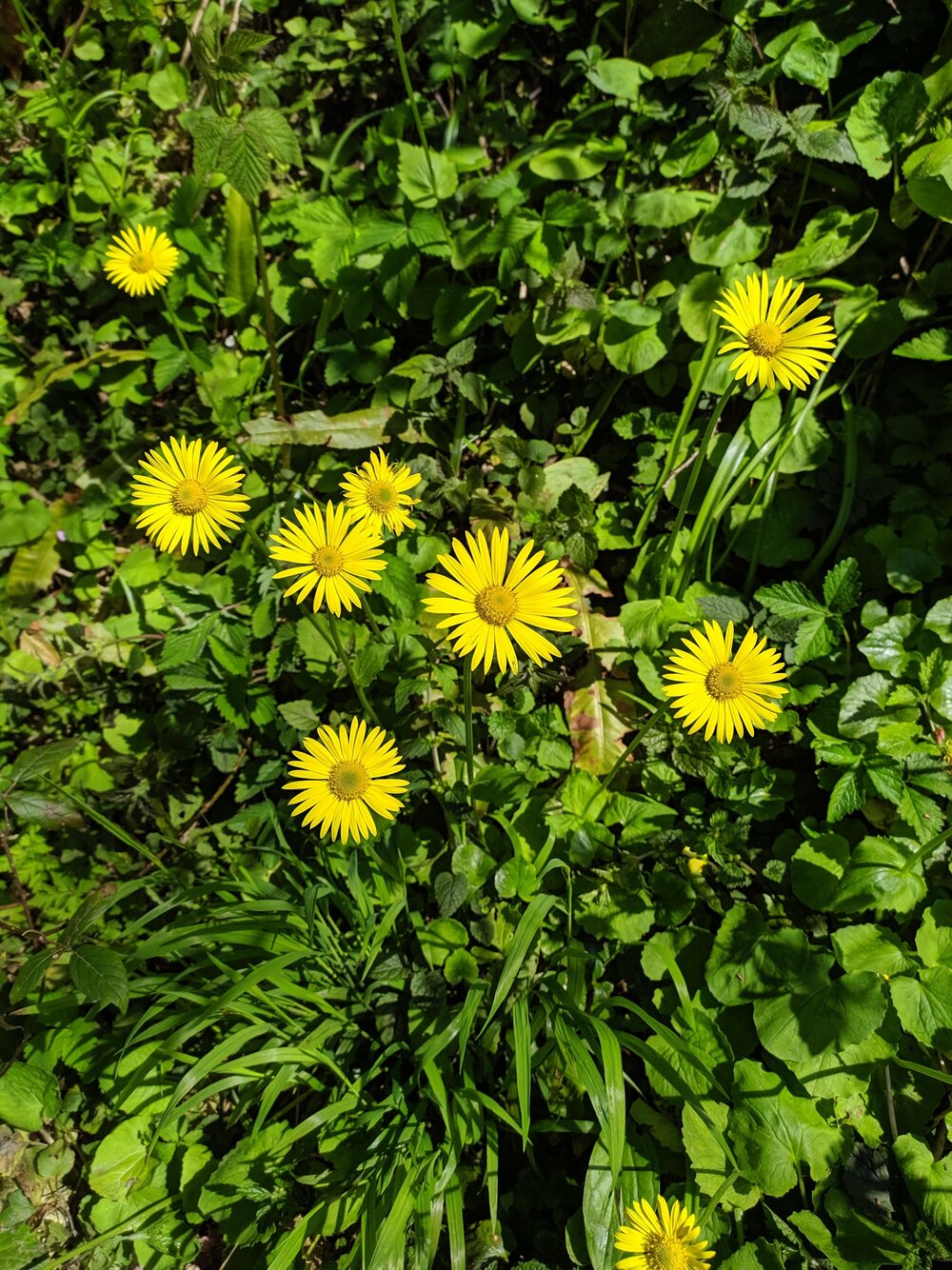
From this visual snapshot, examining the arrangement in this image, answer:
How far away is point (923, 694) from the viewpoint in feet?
6.73

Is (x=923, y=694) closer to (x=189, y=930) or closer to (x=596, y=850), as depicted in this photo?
(x=596, y=850)

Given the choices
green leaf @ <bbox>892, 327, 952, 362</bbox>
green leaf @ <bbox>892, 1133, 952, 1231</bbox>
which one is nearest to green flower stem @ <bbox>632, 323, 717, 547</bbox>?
green leaf @ <bbox>892, 327, 952, 362</bbox>

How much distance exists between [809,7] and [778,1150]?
3.18 metres

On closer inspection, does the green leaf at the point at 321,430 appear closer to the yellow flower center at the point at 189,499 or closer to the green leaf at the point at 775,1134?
the yellow flower center at the point at 189,499

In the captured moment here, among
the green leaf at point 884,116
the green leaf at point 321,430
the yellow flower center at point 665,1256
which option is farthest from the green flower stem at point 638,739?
the green leaf at point 884,116

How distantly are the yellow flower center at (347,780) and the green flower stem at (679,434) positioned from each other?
121 centimetres

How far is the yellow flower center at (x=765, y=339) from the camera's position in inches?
71.2

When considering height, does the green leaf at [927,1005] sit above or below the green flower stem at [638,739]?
below

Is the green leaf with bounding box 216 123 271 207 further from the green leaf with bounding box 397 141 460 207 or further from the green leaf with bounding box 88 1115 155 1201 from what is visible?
the green leaf with bounding box 88 1115 155 1201

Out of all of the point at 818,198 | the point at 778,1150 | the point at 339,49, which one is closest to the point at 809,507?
the point at 818,198

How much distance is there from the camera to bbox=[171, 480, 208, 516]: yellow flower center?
1.93 metres

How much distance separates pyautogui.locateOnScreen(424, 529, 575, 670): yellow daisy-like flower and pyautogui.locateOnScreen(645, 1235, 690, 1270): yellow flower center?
3.85 ft

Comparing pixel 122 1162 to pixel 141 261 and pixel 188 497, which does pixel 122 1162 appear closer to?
pixel 188 497

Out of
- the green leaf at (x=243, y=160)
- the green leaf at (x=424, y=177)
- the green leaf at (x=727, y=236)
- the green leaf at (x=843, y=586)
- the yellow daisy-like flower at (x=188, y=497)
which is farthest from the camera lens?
the green leaf at (x=424, y=177)
